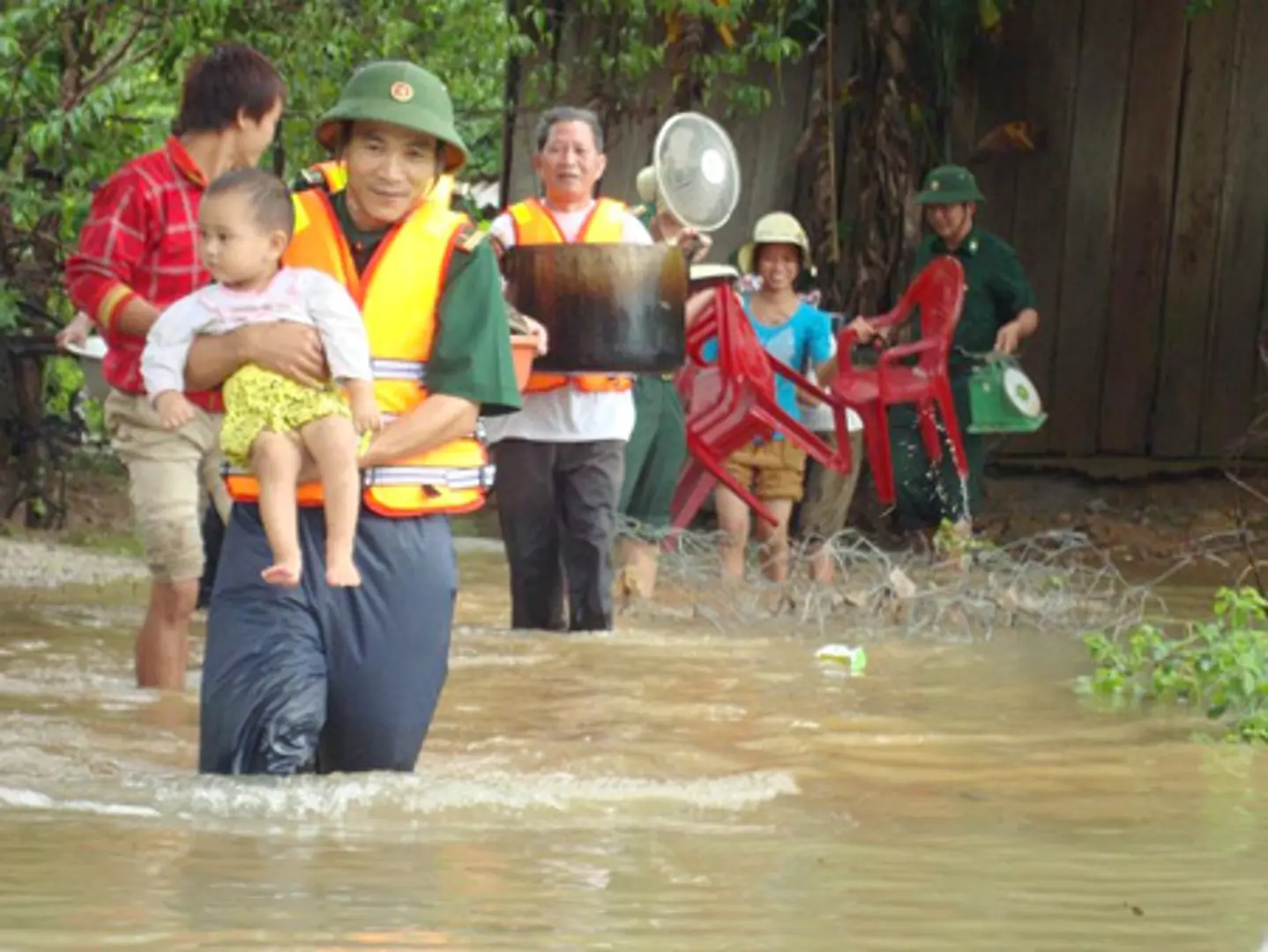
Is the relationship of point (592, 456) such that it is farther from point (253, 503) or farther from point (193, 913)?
point (193, 913)

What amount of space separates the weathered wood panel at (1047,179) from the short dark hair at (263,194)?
9123 millimetres

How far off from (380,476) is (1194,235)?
914 cm

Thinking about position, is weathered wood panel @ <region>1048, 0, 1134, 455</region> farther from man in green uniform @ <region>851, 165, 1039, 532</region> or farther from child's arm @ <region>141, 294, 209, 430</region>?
child's arm @ <region>141, 294, 209, 430</region>

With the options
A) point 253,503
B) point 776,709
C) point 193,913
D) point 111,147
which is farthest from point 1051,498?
point 193,913

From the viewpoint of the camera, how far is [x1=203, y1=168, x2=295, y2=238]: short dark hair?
5.60 m

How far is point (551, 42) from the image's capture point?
14.7m

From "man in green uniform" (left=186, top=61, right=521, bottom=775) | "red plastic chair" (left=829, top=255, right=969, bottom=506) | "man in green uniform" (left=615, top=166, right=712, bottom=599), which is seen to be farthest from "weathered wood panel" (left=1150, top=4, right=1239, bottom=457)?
"man in green uniform" (left=186, top=61, right=521, bottom=775)

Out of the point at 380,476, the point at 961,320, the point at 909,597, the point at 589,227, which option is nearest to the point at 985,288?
the point at 961,320

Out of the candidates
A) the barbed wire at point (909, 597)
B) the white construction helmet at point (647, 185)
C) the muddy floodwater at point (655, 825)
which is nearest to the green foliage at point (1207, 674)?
the muddy floodwater at point (655, 825)

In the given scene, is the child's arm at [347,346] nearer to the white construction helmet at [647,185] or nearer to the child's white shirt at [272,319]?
the child's white shirt at [272,319]

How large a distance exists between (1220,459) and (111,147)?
5.55m

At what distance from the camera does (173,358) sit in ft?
19.0

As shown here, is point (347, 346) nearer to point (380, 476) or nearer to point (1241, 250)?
point (380, 476)

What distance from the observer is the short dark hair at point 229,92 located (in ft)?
24.9
